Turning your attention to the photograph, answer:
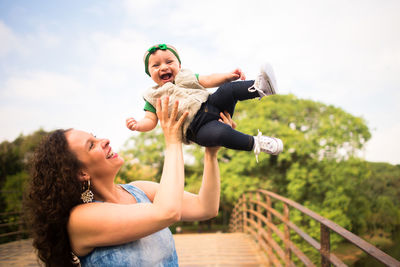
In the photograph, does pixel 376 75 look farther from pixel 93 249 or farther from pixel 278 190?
pixel 93 249

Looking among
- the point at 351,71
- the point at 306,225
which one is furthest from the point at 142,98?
the point at 351,71

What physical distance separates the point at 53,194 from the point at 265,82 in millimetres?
1070

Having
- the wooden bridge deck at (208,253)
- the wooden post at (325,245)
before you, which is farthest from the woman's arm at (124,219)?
the wooden bridge deck at (208,253)

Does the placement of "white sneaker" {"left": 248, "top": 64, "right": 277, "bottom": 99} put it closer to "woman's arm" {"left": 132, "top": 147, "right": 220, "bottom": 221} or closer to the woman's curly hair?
"woman's arm" {"left": 132, "top": 147, "right": 220, "bottom": 221}

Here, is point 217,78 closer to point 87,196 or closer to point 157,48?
point 157,48

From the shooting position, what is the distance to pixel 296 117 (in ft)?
40.7

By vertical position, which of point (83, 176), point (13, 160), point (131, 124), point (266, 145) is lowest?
point (13, 160)

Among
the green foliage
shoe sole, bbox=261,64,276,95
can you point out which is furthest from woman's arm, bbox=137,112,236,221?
the green foliage

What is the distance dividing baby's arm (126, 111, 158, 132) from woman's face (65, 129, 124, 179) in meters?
0.19

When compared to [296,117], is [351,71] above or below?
above

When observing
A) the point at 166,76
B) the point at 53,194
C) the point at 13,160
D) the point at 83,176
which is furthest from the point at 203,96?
the point at 13,160

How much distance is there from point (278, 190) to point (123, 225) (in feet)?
37.1

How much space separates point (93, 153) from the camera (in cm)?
113

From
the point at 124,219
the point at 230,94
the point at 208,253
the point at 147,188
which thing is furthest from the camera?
the point at 208,253
